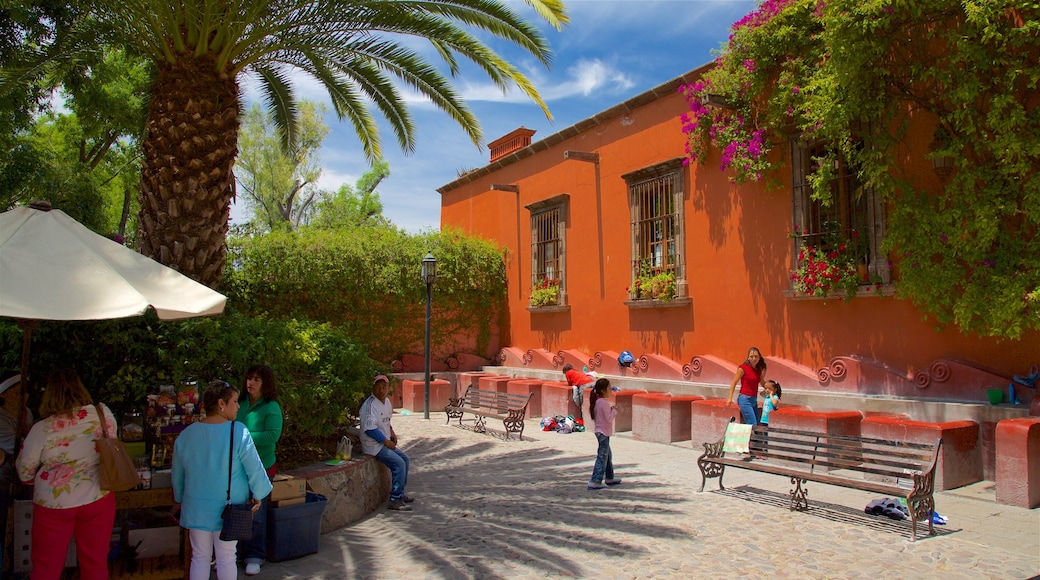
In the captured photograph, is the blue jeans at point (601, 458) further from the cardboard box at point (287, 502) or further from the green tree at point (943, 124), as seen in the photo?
the green tree at point (943, 124)

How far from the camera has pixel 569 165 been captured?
15742 mm

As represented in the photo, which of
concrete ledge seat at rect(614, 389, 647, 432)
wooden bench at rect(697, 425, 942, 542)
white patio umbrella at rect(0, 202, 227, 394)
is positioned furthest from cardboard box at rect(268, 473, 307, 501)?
concrete ledge seat at rect(614, 389, 647, 432)

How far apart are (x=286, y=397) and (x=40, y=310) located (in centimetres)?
268

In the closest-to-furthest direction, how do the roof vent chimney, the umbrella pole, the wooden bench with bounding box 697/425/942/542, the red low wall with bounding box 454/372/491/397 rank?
the umbrella pole < the wooden bench with bounding box 697/425/942/542 < the red low wall with bounding box 454/372/491/397 < the roof vent chimney

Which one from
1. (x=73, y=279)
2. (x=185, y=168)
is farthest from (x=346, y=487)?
(x=185, y=168)

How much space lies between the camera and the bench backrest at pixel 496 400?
39.4 ft

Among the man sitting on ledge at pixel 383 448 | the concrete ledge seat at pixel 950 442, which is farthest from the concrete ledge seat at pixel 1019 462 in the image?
the man sitting on ledge at pixel 383 448

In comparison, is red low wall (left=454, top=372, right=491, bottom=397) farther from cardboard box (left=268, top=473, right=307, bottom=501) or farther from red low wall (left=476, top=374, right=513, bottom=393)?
cardboard box (left=268, top=473, right=307, bottom=501)

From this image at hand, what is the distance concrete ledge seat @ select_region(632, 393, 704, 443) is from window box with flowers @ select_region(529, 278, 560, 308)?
5198 mm

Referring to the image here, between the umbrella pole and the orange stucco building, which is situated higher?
the orange stucco building

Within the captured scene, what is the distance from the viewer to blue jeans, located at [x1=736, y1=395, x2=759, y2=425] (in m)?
9.26

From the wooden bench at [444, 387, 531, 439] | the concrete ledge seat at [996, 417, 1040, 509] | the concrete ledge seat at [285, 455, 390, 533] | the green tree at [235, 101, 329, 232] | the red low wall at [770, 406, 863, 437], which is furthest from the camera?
the green tree at [235, 101, 329, 232]

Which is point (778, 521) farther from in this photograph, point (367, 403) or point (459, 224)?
point (459, 224)

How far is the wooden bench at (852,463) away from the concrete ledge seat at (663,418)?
2365 millimetres
